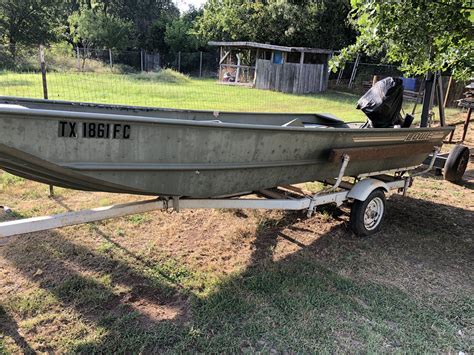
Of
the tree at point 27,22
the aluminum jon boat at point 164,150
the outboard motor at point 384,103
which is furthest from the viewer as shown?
the tree at point 27,22

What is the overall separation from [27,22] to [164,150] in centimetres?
3818

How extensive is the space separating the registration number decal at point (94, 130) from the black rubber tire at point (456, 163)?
6.13m

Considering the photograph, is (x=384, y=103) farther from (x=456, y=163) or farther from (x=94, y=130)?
(x=94, y=130)

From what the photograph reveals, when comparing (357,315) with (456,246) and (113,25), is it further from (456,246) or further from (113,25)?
(113,25)

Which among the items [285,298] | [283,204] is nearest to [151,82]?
[283,204]

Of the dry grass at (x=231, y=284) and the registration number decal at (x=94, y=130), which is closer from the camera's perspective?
the registration number decal at (x=94, y=130)

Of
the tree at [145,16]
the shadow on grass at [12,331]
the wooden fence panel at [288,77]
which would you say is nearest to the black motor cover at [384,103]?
the shadow on grass at [12,331]

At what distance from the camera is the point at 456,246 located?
479 cm

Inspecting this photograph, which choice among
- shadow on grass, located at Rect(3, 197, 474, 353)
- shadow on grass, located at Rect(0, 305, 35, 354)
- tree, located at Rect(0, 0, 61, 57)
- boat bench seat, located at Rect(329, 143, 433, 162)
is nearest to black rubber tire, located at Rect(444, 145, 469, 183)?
boat bench seat, located at Rect(329, 143, 433, 162)

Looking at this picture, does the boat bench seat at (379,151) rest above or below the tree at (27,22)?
below

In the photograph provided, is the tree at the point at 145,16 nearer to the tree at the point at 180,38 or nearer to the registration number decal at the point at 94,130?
the tree at the point at 180,38

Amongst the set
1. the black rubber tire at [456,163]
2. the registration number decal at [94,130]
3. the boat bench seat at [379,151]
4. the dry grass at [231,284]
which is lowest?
the dry grass at [231,284]

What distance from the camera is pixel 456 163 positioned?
7047 millimetres

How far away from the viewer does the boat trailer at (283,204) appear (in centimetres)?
292
